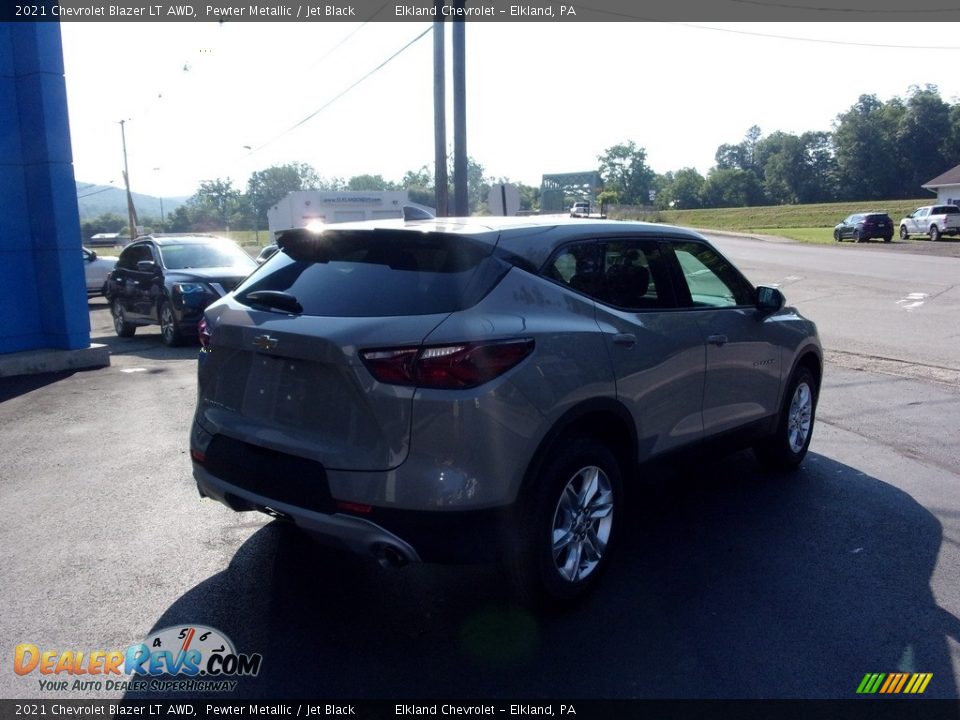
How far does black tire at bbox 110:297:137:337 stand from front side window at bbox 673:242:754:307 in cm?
1238

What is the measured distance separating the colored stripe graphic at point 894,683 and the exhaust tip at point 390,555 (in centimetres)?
194

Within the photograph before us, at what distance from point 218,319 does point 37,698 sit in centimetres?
186

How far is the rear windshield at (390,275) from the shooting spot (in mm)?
3836

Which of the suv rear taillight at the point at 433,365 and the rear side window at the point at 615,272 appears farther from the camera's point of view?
the rear side window at the point at 615,272

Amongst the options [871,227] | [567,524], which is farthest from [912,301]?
[871,227]

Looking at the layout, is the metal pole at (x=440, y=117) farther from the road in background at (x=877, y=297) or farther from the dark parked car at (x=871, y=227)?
the dark parked car at (x=871, y=227)

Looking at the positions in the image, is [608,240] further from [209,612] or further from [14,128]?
[14,128]

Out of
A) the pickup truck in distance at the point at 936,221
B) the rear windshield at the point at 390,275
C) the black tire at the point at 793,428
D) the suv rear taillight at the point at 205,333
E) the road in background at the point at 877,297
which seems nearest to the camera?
the rear windshield at the point at 390,275

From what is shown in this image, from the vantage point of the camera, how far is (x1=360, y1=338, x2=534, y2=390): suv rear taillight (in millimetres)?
3602

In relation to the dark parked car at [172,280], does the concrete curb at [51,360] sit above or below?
below

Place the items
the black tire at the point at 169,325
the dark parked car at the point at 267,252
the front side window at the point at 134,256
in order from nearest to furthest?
the dark parked car at the point at 267,252 < the black tire at the point at 169,325 < the front side window at the point at 134,256

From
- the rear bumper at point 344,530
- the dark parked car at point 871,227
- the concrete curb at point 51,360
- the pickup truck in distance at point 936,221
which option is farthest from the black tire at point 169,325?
the pickup truck in distance at point 936,221

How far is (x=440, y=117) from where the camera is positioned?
635 inches

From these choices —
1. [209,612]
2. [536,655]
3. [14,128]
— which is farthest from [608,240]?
[14,128]
